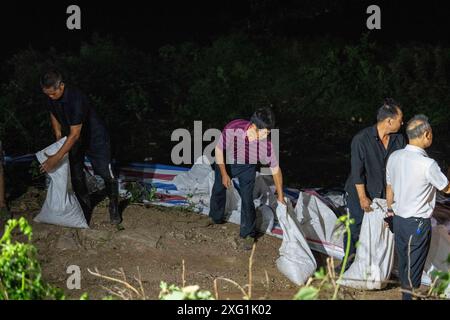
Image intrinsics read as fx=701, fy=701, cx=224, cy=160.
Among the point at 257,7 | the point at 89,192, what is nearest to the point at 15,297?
the point at 89,192

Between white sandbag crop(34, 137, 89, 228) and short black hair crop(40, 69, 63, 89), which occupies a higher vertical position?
short black hair crop(40, 69, 63, 89)

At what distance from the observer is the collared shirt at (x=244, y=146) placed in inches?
230

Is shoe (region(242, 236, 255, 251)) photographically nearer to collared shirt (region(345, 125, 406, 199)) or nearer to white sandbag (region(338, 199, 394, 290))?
white sandbag (region(338, 199, 394, 290))

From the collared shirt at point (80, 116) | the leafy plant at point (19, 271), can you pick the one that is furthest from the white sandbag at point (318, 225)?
the leafy plant at point (19, 271)

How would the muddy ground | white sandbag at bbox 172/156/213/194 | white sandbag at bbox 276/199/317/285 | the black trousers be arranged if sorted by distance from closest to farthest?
the muddy ground < white sandbag at bbox 276/199/317/285 < the black trousers < white sandbag at bbox 172/156/213/194

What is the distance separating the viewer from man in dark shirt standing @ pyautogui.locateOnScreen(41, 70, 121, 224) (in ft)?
19.6

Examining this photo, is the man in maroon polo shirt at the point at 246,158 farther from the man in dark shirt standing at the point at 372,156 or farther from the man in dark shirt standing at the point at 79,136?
the man in dark shirt standing at the point at 79,136

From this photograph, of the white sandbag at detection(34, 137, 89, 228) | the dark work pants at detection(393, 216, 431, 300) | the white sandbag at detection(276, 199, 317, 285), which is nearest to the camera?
the dark work pants at detection(393, 216, 431, 300)

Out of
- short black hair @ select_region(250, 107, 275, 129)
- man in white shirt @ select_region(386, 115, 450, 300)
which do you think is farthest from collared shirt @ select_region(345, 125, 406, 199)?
short black hair @ select_region(250, 107, 275, 129)

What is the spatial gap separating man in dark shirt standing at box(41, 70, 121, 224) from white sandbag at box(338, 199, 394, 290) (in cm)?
230

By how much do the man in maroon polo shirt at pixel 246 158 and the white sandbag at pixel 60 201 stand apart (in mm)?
1288

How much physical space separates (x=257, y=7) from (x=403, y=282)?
900 cm

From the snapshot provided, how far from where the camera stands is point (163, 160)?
9117 mm

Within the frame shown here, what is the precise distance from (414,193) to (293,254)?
1366 mm
